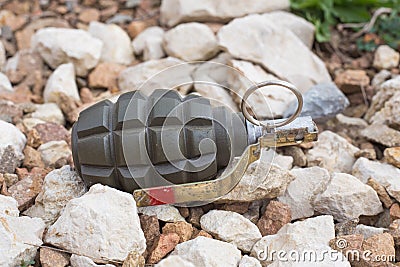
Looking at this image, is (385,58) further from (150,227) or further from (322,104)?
(150,227)

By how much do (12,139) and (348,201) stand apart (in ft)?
3.68

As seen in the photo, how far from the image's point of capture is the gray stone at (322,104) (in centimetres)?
243

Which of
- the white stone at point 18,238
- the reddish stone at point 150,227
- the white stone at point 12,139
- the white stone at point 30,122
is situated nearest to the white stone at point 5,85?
the white stone at point 30,122

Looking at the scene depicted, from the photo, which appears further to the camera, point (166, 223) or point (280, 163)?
point (280, 163)

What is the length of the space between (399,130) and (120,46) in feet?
4.24

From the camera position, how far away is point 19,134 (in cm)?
215

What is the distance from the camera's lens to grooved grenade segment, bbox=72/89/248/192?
68.4 inches

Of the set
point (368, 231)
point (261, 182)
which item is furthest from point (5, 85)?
point (368, 231)

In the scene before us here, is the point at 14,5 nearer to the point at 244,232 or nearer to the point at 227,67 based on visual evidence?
the point at 227,67

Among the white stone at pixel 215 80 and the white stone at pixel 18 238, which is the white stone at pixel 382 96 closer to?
the white stone at pixel 215 80

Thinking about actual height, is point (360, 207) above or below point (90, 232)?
below

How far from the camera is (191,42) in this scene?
9.02 feet

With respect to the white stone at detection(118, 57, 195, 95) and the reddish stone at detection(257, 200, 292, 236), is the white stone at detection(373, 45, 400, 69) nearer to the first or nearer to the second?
the white stone at detection(118, 57, 195, 95)

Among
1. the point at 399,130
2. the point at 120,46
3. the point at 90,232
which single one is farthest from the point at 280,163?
the point at 120,46
